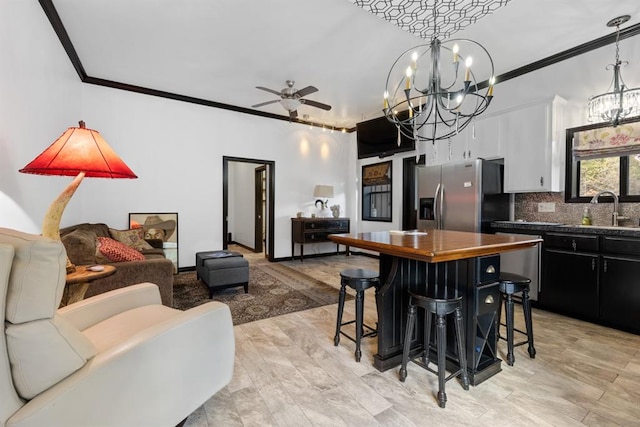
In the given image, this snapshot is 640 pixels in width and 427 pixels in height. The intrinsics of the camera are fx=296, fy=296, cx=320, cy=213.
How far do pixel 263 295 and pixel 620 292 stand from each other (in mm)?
3537

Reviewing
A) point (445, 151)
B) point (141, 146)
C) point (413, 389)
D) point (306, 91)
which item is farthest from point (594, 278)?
point (141, 146)

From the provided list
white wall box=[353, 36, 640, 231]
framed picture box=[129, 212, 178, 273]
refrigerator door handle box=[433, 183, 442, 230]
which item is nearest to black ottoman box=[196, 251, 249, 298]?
framed picture box=[129, 212, 178, 273]

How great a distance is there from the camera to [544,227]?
10.2 feet

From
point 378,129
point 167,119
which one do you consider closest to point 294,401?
point 167,119

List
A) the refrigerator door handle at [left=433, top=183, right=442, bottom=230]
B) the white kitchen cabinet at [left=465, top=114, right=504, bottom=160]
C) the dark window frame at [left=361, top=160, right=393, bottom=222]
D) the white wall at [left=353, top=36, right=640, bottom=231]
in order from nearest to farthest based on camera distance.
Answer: the white wall at [left=353, top=36, right=640, bottom=231] < the white kitchen cabinet at [left=465, top=114, right=504, bottom=160] < the refrigerator door handle at [left=433, top=183, right=442, bottom=230] < the dark window frame at [left=361, top=160, right=393, bottom=222]

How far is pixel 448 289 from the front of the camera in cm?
196

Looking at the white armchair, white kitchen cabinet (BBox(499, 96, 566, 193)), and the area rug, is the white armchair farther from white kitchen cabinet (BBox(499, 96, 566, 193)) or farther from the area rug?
white kitchen cabinet (BBox(499, 96, 566, 193))

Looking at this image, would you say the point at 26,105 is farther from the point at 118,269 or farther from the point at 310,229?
the point at 310,229

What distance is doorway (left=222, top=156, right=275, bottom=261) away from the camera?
5273mm

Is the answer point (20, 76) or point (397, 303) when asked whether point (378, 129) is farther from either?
point (20, 76)

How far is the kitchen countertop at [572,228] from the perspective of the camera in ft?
8.55

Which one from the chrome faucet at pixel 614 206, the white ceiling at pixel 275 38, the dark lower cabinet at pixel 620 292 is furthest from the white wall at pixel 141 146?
the dark lower cabinet at pixel 620 292

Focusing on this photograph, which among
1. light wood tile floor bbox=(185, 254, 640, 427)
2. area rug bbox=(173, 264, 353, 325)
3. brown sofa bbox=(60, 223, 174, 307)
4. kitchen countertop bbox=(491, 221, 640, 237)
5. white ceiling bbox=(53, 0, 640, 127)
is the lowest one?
light wood tile floor bbox=(185, 254, 640, 427)

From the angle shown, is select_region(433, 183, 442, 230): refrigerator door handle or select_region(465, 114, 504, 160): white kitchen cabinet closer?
select_region(465, 114, 504, 160): white kitchen cabinet
